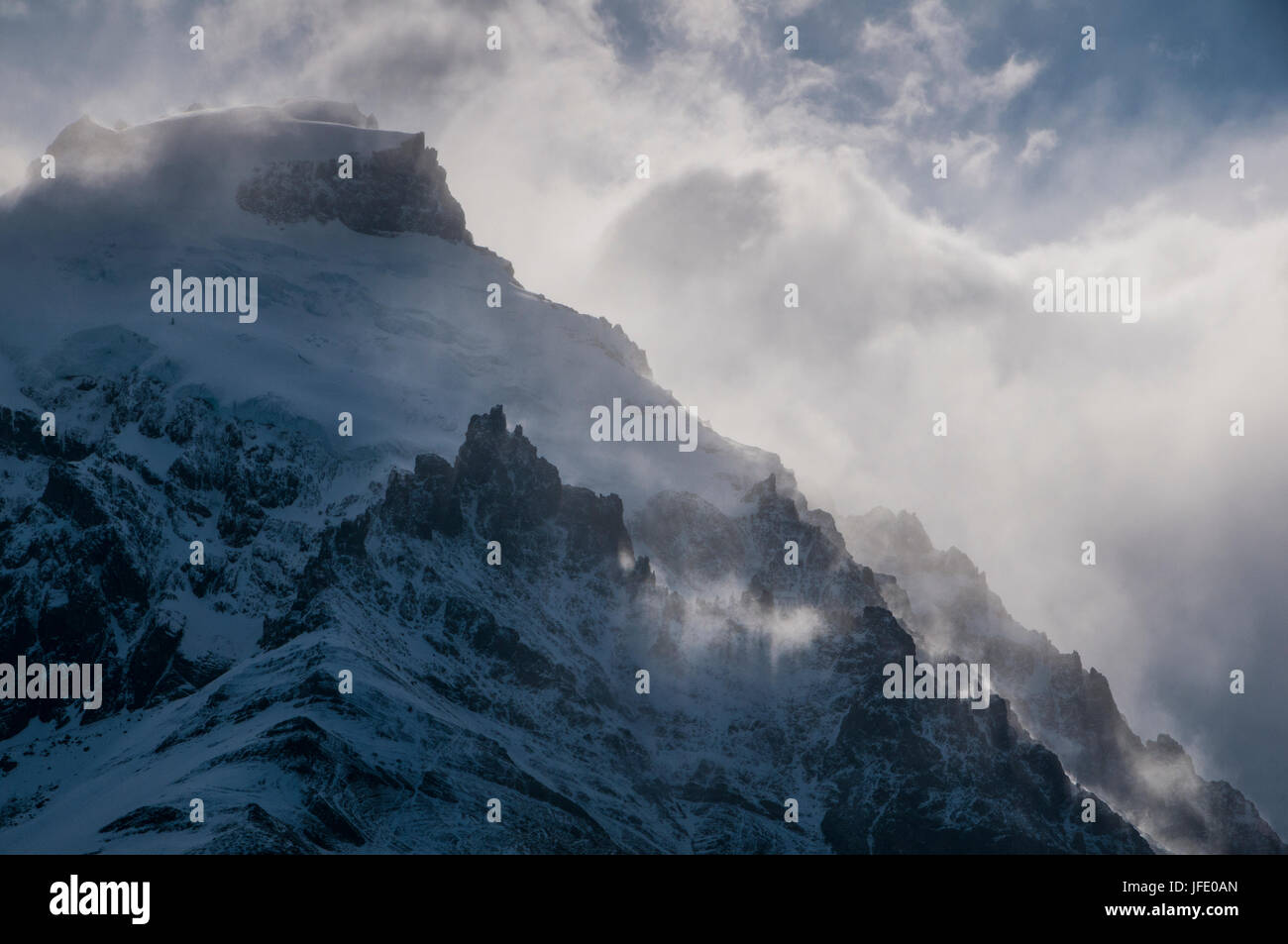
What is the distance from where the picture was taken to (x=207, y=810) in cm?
19750
